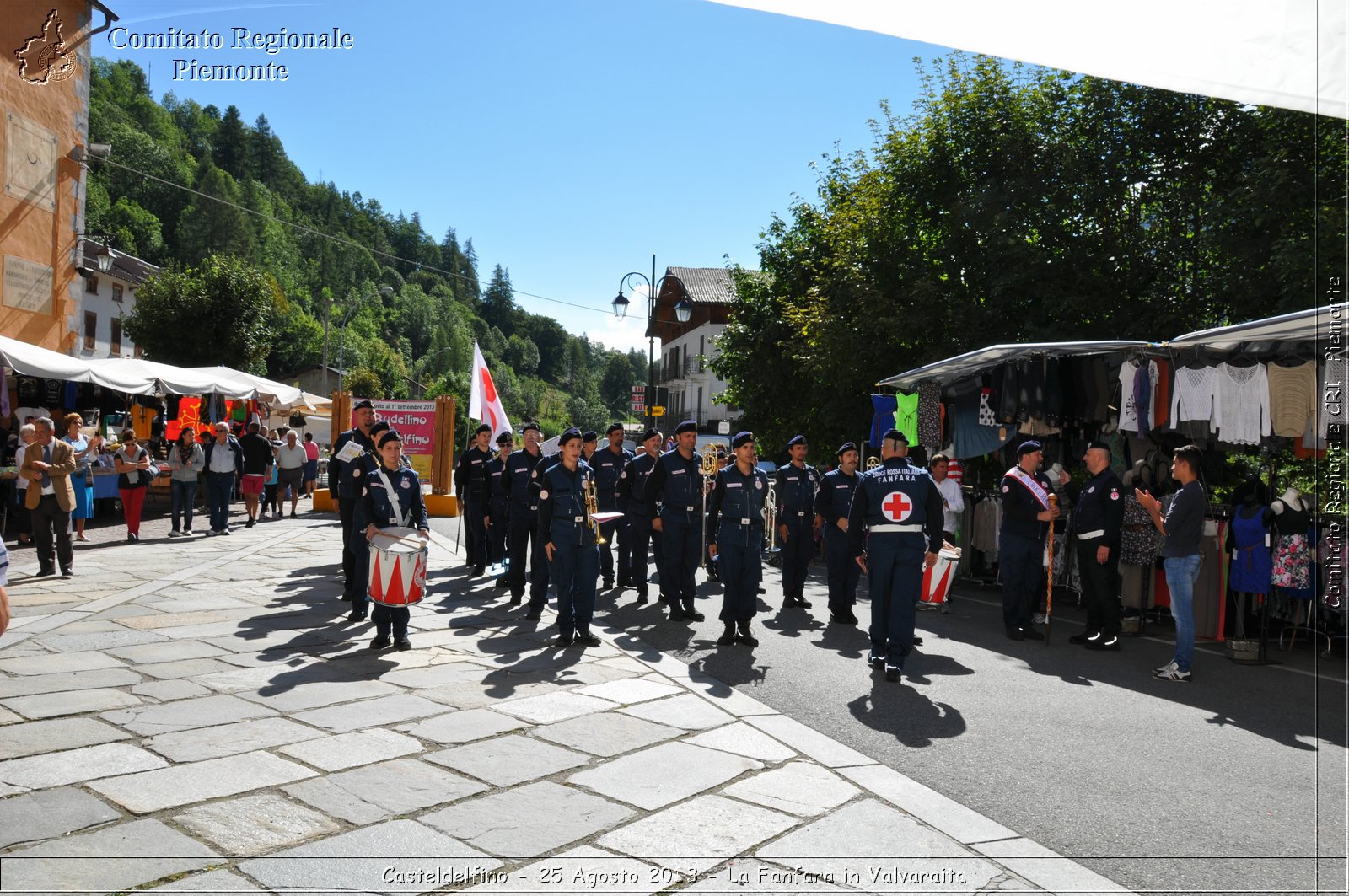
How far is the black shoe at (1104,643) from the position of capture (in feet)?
30.1

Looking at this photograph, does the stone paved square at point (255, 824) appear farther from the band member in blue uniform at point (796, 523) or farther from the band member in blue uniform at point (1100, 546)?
the band member in blue uniform at point (796, 523)

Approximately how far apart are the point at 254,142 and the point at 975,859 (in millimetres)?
74154

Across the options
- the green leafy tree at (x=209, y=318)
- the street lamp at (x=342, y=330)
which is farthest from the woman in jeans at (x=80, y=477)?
the street lamp at (x=342, y=330)

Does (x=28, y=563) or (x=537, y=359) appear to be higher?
(x=537, y=359)

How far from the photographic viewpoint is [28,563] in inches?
480

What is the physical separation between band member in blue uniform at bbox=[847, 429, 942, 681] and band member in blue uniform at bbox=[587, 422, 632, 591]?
519cm

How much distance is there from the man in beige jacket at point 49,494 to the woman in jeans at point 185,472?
4560 mm

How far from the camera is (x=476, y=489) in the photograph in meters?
13.1

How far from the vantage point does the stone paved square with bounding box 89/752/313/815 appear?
4383 mm

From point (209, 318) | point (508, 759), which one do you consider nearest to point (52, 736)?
point (508, 759)

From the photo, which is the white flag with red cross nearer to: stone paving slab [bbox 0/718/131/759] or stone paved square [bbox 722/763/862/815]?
stone paving slab [bbox 0/718/131/759]

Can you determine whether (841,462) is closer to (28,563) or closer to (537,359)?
(28,563)

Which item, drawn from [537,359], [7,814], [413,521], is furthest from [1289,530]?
[537,359]

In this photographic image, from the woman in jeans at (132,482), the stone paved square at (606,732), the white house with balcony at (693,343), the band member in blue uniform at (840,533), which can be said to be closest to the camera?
the stone paved square at (606,732)
